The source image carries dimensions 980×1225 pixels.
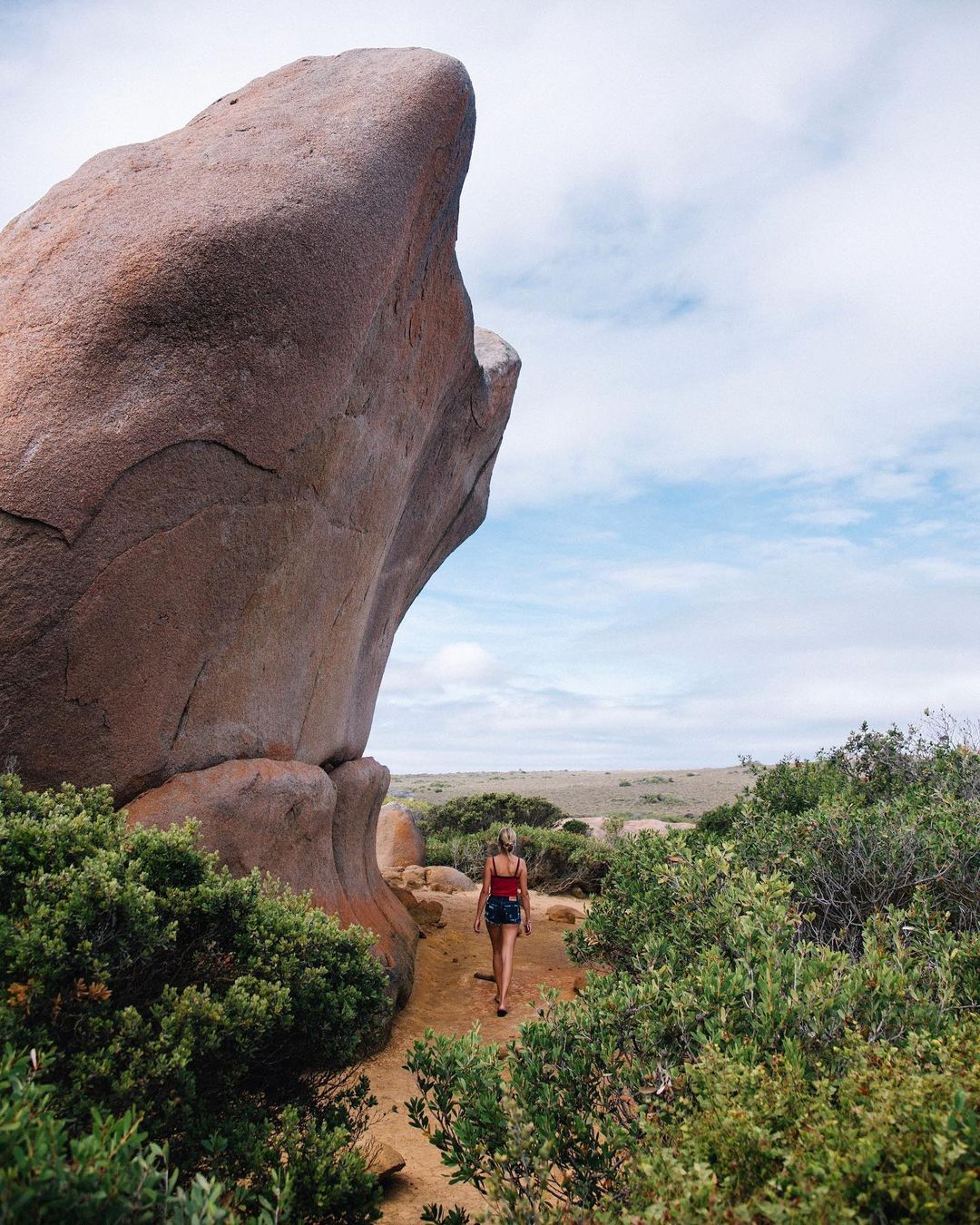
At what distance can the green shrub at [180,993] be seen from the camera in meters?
3.57

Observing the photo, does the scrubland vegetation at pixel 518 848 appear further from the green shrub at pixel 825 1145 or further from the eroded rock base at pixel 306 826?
the green shrub at pixel 825 1145

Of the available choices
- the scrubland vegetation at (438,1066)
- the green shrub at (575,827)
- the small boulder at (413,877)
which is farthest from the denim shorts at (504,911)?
the green shrub at (575,827)

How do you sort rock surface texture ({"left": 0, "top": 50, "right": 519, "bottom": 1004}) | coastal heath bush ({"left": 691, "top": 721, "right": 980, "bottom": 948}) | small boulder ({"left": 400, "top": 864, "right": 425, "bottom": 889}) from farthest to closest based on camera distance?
small boulder ({"left": 400, "top": 864, "right": 425, "bottom": 889}), coastal heath bush ({"left": 691, "top": 721, "right": 980, "bottom": 948}), rock surface texture ({"left": 0, "top": 50, "right": 519, "bottom": 1004})

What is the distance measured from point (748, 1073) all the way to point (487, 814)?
1957 cm

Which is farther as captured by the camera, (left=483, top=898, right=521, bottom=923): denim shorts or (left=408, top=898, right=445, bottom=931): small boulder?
(left=408, top=898, right=445, bottom=931): small boulder

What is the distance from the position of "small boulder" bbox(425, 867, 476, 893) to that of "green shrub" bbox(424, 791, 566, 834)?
5.00 meters

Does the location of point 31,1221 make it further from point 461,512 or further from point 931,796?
point 461,512

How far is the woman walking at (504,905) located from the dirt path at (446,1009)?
1.48ft

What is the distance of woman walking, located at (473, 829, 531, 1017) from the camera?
9078 millimetres

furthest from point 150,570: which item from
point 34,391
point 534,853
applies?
point 534,853

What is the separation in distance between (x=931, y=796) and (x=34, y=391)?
9642 millimetres

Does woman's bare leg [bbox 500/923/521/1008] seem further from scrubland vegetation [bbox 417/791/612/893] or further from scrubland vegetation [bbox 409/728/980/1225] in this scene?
scrubland vegetation [bbox 417/791/612/893]

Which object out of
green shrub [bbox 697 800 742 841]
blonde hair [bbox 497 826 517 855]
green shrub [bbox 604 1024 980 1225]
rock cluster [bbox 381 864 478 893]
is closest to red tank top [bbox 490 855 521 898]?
blonde hair [bbox 497 826 517 855]

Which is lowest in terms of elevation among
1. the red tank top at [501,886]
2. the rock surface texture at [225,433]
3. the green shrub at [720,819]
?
the red tank top at [501,886]
